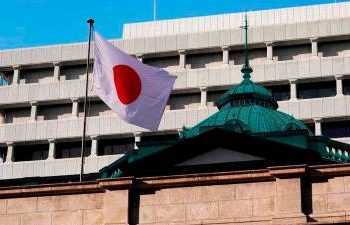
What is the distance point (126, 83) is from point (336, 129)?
Result: 43750 millimetres

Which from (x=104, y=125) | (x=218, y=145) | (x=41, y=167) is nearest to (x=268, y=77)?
(x=104, y=125)

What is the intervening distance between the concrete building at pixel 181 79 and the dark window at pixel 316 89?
0.08 meters

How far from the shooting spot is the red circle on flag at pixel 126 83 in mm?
41469

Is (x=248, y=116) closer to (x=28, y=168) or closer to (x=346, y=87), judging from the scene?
(x=346, y=87)

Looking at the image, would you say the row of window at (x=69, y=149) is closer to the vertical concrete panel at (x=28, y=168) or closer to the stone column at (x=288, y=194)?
the vertical concrete panel at (x=28, y=168)

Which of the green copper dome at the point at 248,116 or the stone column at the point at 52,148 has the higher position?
the stone column at the point at 52,148

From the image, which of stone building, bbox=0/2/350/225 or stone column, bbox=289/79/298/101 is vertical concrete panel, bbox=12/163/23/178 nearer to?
stone building, bbox=0/2/350/225

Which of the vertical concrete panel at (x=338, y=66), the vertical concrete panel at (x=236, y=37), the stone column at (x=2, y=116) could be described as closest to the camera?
the vertical concrete panel at (x=338, y=66)

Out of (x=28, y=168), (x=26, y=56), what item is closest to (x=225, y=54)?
(x=26, y=56)

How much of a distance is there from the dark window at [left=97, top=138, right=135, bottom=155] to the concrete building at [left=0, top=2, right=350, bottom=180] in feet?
0.27

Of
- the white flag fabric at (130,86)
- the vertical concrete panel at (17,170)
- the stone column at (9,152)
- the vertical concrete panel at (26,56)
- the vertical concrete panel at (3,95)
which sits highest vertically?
the vertical concrete panel at (26,56)

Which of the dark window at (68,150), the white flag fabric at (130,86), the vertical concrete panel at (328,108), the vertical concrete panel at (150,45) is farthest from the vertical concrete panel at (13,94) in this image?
the white flag fabric at (130,86)

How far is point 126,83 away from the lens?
41375 millimetres

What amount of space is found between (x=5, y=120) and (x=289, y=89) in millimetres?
25177
